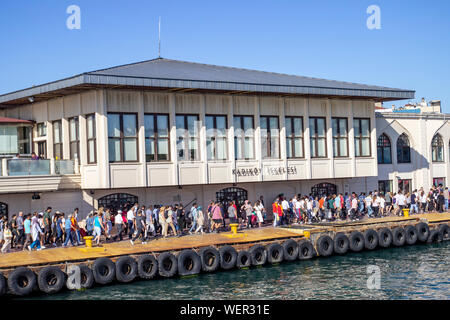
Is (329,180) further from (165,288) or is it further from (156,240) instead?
(165,288)

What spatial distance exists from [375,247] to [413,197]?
971 cm

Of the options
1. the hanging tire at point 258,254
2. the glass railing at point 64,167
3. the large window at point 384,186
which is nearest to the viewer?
the hanging tire at point 258,254

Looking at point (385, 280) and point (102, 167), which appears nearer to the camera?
point (385, 280)

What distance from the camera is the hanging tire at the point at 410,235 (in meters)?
37.7

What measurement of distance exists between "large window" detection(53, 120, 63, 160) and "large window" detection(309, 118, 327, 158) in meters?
16.1

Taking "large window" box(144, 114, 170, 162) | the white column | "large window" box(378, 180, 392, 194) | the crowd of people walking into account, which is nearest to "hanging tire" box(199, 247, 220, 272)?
the crowd of people walking

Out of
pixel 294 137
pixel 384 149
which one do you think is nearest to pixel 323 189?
pixel 294 137

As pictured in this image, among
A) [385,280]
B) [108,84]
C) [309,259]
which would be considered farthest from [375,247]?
[108,84]

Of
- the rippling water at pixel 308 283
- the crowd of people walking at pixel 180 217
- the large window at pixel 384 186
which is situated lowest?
the rippling water at pixel 308 283

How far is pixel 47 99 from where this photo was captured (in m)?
38.4

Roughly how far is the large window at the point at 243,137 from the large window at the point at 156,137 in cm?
483

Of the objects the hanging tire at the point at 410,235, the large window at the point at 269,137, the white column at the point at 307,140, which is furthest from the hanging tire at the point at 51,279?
the hanging tire at the point at 410,235

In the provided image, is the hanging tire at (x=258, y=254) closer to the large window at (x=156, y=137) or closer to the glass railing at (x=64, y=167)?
the large window at (x=156, y=137)

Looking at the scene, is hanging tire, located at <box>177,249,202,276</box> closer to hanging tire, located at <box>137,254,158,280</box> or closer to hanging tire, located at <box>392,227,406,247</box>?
hanging tire, located at <box>137,254,158,280</box>
